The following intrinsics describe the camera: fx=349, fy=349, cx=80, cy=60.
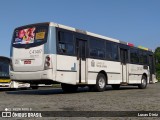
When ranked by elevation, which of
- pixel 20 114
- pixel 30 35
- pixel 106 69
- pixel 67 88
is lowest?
pixel 20 114

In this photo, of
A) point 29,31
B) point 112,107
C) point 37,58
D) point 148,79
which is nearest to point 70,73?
point 37,58

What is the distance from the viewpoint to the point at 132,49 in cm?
2225

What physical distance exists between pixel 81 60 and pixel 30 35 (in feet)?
8.85

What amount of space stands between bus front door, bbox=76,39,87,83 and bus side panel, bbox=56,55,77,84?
40cm

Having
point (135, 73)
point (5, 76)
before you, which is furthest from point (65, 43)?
point (5, 76)

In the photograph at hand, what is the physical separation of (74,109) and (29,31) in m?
6.82

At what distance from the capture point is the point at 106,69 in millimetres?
18266

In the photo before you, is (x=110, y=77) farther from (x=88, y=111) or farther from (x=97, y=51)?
(x=88, y=111)

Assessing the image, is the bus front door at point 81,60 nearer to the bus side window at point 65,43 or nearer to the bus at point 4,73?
the bus side window at point 65,43

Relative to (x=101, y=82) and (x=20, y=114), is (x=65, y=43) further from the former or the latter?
(x=20, y=114)

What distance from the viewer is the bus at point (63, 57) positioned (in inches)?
567

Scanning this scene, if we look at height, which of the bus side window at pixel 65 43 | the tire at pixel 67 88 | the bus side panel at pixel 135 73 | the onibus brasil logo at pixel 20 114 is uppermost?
the bus side window at pixel 65 43

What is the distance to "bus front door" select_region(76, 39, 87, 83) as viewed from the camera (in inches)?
630

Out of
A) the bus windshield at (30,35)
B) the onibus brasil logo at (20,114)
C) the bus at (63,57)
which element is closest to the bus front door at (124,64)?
the bus at (63,57)
